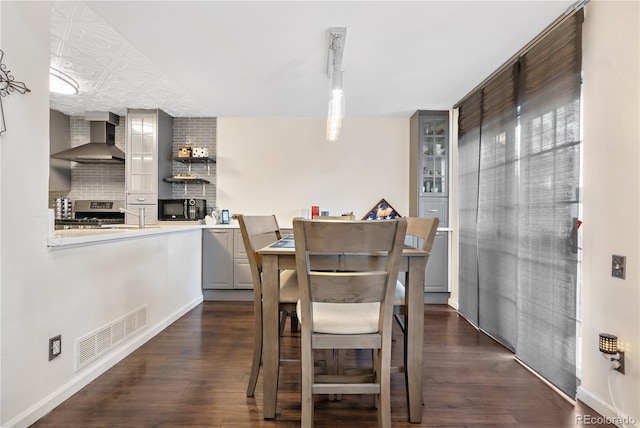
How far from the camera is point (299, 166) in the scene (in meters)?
4.62

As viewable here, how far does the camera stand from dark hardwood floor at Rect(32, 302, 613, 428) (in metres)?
1.68

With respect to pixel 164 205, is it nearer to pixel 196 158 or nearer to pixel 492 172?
pixel 196 158

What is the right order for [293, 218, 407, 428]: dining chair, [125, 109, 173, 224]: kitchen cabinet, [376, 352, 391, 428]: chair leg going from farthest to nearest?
[125, 109, 173, 224]: kitchen cabinet, [376, 352, 391, 428]: chair leg, [293, 218, 407, 428]: dining chair

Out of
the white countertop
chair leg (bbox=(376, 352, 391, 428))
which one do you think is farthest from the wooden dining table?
the white countertop

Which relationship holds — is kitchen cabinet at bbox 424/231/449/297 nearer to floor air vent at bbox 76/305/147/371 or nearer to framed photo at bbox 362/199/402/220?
framed photo at bbox 362/199/402/220

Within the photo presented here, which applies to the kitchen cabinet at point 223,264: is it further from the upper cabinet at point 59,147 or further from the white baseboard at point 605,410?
the white baseboard at point 605,410

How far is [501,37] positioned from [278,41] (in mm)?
1710

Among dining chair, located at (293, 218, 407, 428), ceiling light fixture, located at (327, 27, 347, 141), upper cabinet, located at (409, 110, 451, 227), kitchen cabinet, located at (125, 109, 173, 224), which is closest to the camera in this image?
dining chair, located at (293, 218, 407, 428)

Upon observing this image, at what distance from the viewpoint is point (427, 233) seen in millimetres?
1886

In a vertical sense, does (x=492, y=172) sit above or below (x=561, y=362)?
above

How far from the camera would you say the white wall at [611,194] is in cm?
157

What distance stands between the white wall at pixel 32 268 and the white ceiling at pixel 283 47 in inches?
29.9

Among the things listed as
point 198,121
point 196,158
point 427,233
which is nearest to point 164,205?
point 196,158

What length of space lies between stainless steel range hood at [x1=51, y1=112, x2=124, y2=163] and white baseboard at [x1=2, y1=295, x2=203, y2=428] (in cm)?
278
